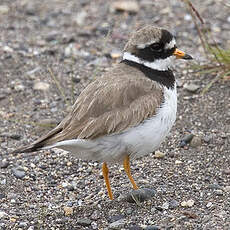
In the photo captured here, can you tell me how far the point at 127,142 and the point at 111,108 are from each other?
29 cm

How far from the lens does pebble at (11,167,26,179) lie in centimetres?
521

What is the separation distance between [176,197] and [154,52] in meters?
1.18

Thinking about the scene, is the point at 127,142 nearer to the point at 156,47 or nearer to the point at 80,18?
the point at 156,47

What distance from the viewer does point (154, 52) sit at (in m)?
4.84

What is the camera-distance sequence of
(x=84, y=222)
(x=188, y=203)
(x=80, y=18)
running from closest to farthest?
(x=84, y=222) → (x=188, y=203) → (x=80, y=18)

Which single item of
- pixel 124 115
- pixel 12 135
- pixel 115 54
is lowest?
pixel 12 135

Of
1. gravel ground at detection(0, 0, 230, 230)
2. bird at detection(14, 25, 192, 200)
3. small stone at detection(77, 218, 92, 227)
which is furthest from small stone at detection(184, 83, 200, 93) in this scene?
small stone at detection(77, 218, 92, 227)

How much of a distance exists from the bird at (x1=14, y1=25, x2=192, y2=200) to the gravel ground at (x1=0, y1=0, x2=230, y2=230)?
374mm

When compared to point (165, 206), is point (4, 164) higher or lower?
lower

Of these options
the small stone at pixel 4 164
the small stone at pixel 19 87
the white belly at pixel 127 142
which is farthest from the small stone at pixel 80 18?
the white belly at pixel 127 142

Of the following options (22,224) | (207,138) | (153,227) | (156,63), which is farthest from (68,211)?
(207,138)

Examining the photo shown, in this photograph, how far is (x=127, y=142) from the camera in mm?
4371

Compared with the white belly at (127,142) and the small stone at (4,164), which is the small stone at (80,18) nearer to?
the small stone at (4,164)

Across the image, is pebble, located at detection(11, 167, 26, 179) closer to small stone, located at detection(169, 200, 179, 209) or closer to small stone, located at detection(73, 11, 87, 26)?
small stone, located at detection(169, 200, 179, 209)
